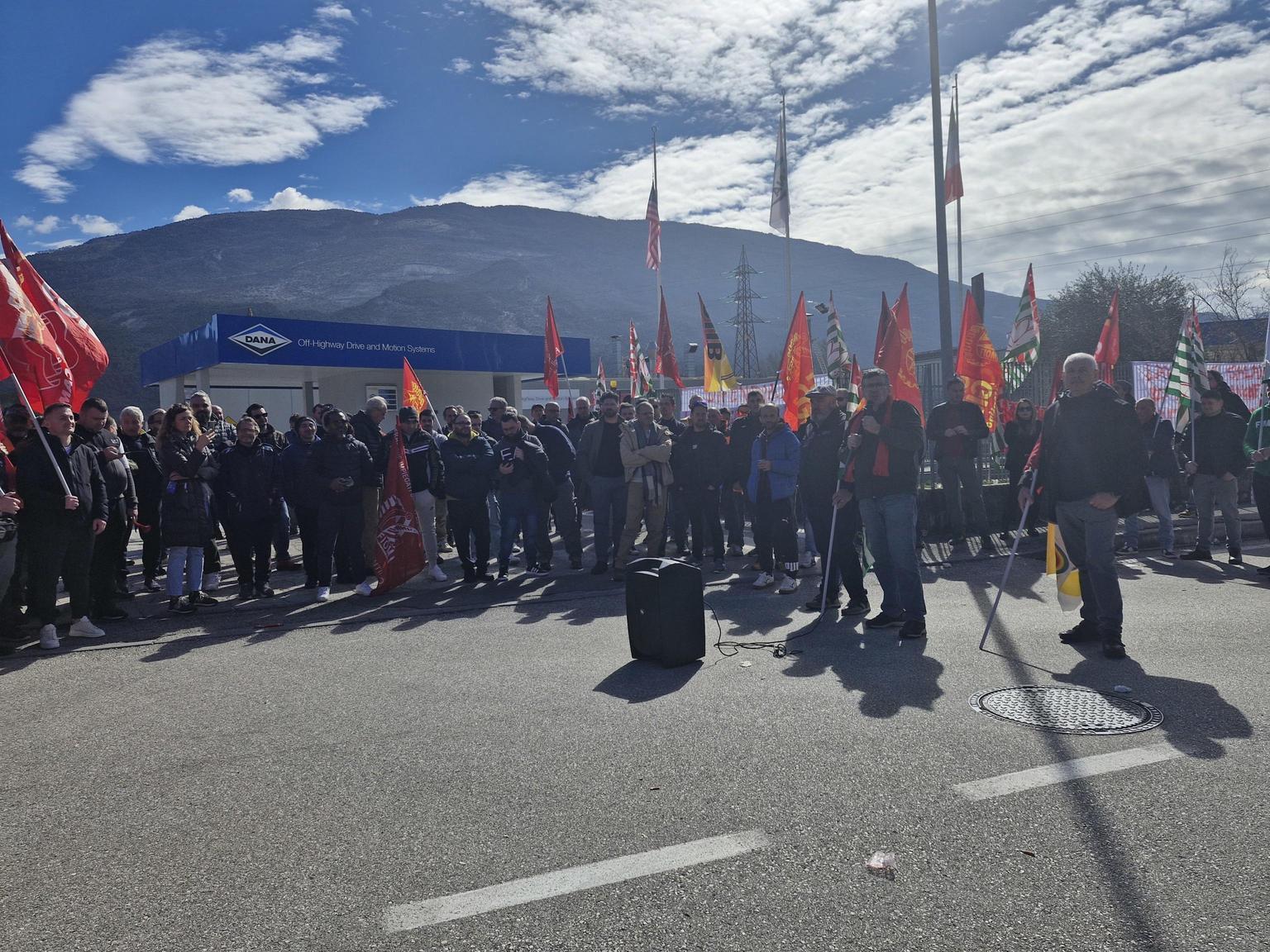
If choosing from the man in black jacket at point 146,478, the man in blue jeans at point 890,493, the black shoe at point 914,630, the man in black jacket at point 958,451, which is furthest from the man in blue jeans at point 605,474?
the man in black jacket at point 146,478

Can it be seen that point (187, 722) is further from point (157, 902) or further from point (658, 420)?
point (658, 420)

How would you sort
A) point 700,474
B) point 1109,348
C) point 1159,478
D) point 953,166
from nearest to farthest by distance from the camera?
1. point 700,474
2. point 1159,478
3. point 1109,348
4. point 953,166

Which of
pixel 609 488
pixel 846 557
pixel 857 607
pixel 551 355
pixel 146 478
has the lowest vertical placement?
pixel 857 607

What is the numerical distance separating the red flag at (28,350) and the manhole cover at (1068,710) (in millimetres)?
8040

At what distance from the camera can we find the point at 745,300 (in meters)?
84.6

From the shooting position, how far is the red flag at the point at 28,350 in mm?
7820

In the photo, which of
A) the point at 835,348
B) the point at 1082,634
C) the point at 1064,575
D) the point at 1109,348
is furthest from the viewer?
the point at 835,348

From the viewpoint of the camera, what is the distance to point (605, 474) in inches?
426

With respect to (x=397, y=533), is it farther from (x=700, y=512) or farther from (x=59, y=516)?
(x=700, y=512)

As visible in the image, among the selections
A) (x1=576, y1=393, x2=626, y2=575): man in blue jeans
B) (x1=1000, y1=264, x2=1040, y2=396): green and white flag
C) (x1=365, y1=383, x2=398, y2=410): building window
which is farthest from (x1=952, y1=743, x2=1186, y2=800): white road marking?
(x1=365, y1=383, x2=398, y2=410): building window

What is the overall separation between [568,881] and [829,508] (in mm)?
5912

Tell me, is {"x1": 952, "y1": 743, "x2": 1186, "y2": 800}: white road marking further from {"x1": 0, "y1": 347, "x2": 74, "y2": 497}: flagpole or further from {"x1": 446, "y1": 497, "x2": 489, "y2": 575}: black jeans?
{"x1": 446, "y1": 497, "x2": 489, "y2": 575}: black jeans

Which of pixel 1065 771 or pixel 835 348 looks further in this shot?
pixel 835 348

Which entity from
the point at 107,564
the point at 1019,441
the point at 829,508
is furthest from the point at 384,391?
the point at 829,508
